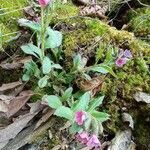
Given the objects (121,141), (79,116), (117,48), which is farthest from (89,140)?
(117,48)

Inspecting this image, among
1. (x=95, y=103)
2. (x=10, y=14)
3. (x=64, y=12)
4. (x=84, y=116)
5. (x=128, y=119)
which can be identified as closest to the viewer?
(x=84, y=116)

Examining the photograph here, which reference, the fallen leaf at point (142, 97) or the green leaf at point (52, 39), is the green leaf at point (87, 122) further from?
the green leaf at point (52, 39)

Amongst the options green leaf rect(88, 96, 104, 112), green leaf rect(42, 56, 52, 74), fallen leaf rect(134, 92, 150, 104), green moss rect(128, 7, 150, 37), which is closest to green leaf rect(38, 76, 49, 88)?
green leaf rect(42, 56, 52, 74)

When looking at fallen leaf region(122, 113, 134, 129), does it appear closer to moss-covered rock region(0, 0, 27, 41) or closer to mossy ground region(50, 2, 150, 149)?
mossy ground region(50, 2, 150, 149)

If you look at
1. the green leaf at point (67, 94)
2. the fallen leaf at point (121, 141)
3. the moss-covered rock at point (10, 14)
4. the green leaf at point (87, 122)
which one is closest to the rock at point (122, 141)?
the fallen leaf at point (121, 141)

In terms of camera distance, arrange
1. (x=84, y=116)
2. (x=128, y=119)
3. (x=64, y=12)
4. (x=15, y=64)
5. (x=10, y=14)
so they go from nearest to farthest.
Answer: (x=84, y=116) → (x=128, y=119) → (x=15, y=64) → (x=10, y=14) → (x=64, y=12)

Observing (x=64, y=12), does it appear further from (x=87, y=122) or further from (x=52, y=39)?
(x=87, y=122)
